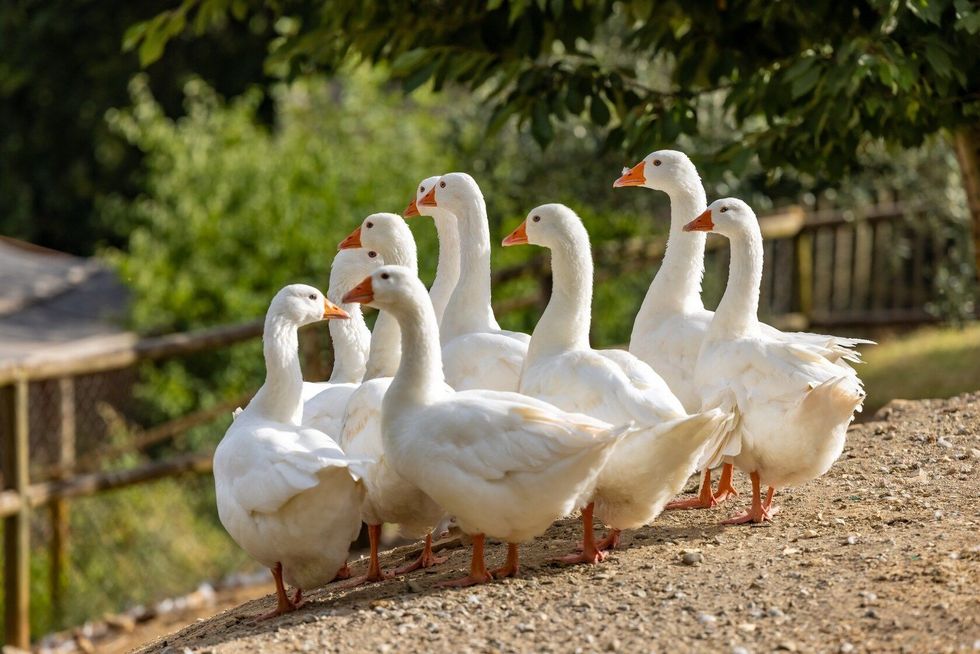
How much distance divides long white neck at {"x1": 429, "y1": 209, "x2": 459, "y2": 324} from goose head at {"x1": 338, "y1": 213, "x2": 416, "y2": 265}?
328mm

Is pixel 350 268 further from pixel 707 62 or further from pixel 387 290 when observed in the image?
pixel 707 62

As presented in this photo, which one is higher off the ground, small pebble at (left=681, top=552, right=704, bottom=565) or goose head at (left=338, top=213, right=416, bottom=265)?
goose head at (left=338, top=213, right=416, bottom=265)

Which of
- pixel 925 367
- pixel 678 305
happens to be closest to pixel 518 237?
pixel 678 305

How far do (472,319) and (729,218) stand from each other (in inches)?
52.1

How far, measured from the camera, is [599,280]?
37.4 ft

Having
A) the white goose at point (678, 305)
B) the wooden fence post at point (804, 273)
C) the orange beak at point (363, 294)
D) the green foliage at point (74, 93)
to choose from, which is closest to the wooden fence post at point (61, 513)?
the white goose at point (678, 305)

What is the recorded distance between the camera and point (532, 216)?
603 cm

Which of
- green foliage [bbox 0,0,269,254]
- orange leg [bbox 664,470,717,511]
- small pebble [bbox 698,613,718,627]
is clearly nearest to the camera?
small pebble [bbox 698,613,718,627]

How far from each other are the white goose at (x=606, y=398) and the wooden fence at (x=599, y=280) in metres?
4.45

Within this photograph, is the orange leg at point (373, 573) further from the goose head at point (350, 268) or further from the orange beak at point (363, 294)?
the goose head at point (350, 268)

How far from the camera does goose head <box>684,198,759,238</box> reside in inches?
242

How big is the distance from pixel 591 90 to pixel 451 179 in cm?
124

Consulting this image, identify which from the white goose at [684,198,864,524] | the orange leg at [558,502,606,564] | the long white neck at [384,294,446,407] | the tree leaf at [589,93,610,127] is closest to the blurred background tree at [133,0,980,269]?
the tree leaf at [589,93,610,127]

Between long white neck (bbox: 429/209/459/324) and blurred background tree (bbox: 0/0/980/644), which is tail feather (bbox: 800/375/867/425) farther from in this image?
long white neck (bbox: 429/209/459/324)
